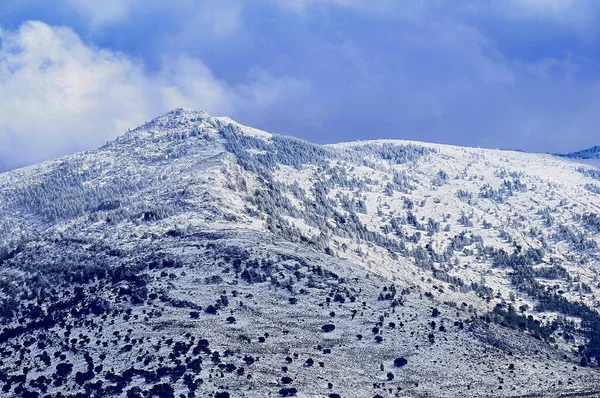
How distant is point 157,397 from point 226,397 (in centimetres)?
1560

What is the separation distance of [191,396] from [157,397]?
309 inches

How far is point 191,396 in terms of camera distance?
19888 cm

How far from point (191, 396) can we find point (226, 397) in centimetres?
785

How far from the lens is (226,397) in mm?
199500

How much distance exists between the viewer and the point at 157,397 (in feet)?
655
